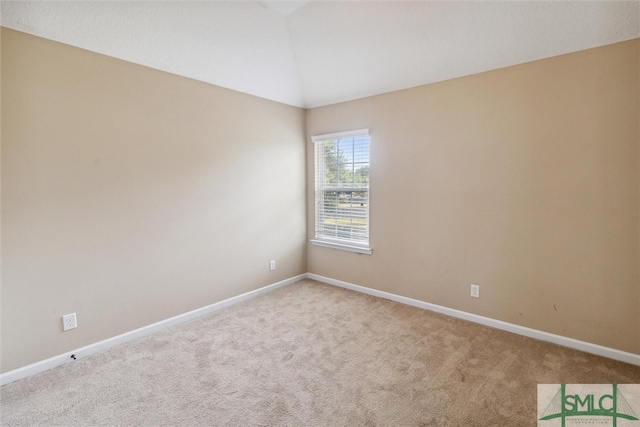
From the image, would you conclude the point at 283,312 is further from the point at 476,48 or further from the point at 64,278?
the point at 476,48

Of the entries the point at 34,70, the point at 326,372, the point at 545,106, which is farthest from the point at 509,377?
the point at 34,70

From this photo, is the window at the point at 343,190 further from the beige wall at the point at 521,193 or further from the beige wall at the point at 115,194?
the beige wall at the point at 115,194

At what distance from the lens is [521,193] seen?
2.64 m

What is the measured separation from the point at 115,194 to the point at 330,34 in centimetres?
242

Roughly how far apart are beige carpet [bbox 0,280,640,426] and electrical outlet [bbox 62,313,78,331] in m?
0.27

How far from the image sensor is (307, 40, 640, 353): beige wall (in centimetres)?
226

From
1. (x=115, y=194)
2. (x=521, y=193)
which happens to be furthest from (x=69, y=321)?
(x=521, y=193)

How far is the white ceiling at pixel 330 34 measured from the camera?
2.16 metres

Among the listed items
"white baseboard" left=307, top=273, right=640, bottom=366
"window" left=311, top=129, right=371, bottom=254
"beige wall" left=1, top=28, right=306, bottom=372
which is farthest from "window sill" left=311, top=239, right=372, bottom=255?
"beige wall" left=1, top=28, right=306, bottom=372

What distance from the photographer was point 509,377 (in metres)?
2.09

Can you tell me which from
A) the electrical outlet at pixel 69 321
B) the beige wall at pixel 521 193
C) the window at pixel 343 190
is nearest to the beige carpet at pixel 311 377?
the electrical outlet at pixel 69 321

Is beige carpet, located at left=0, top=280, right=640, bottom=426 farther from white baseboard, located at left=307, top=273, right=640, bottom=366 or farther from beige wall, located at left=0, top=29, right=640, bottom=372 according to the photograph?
beige wall, located at left=0, top=29, right=640, bottom=372

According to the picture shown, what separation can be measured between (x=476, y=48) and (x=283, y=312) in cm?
305

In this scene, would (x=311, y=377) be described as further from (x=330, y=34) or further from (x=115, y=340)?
(x=330, y=34)
